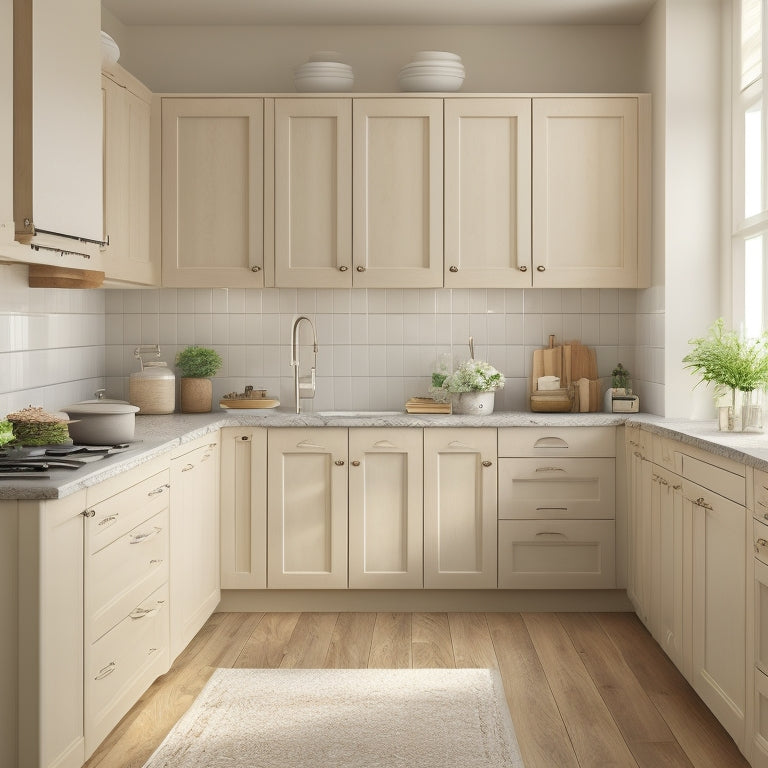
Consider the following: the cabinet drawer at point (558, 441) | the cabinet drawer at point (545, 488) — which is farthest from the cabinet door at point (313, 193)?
the cabinet drawer at point (545, 488)

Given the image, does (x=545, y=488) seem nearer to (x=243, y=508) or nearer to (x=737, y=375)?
(x=737, y=375)

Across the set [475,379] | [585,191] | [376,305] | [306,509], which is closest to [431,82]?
[585,191]

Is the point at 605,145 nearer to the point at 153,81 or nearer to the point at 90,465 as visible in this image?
the point at 153,81

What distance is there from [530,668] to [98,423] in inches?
72.1

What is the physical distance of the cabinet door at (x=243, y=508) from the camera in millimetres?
4137

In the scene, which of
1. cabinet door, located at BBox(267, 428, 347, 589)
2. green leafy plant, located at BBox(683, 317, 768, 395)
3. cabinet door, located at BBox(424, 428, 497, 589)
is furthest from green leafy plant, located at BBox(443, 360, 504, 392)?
green leafy plant, located at BBox(683, 317, 768, 395)

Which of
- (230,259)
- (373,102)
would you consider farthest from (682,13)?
(230,259)

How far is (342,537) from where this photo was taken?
4.14 meters

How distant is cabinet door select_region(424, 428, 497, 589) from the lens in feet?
13.5

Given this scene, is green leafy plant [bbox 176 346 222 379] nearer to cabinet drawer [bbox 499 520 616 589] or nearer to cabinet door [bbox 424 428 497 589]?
cabinet door [bbox 424 428 497 589]

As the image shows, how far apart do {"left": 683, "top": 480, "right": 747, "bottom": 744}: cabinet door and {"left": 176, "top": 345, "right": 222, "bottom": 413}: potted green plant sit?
2.36m

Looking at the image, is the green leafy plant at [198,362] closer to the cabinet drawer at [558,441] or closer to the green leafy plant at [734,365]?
the cabinet drawer at [558,441]

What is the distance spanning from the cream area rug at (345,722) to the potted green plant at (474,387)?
1318mm

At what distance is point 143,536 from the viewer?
2959mm
